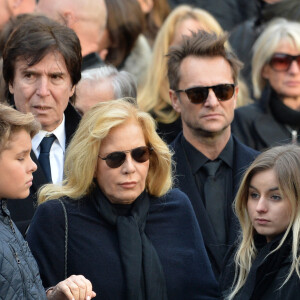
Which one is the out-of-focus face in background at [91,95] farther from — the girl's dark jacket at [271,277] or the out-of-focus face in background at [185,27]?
the girl's dark jacket at [271,277]

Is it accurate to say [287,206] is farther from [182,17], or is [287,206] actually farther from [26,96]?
[182,17]

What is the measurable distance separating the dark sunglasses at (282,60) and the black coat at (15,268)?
3495 mm

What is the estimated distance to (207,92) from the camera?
605cm

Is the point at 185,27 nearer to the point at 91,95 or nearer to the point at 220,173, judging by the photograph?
the point at 91,95

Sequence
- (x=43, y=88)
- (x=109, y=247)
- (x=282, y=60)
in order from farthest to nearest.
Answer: (x=282, y=60) → (x=43, y=88) → (x=109, y=247)

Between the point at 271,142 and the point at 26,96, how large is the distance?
2.16 metres

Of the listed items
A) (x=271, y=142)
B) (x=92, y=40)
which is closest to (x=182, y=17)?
(x=92, y=40)

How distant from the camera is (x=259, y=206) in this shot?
16.2 feet

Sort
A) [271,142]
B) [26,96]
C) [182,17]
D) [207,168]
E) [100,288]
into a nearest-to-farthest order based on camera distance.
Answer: [100,288]
[26,96]
[207,168]
[271,142]
[182,17]

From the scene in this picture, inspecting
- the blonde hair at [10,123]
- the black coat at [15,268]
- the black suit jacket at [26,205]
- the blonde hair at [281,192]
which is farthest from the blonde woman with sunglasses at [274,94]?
the black coat at [15,268]

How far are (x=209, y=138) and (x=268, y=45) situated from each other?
156 cm

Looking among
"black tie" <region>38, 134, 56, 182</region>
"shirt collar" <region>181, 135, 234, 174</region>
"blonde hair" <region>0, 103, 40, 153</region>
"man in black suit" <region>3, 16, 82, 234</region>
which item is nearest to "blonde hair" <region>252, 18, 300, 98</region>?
"shirt collar" <region>181, 135, 234, 174</region>

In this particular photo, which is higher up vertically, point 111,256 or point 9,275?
point 9,275

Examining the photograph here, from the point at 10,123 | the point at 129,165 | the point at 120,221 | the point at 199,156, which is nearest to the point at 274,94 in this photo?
the point at 199,156
